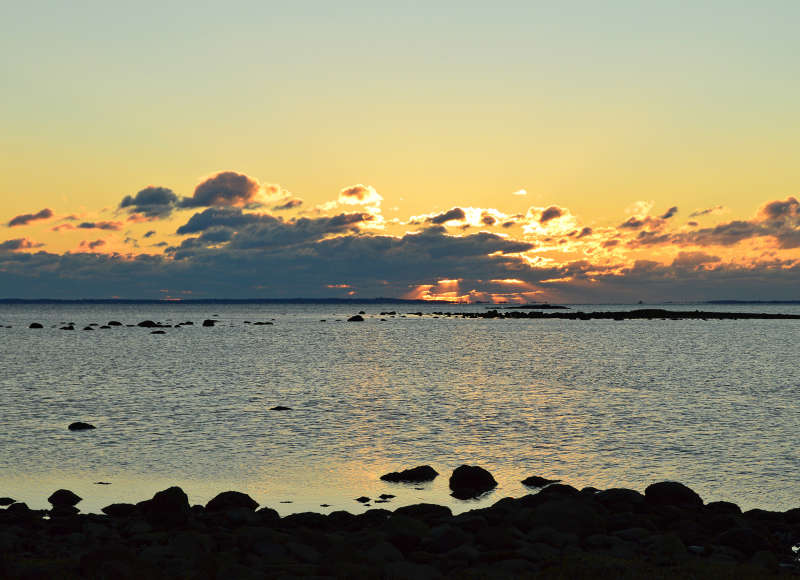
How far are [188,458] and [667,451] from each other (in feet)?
61.1

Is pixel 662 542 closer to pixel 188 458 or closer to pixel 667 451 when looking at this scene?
pixel 667 451

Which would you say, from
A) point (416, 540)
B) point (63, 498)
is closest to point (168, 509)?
point (63, 498)

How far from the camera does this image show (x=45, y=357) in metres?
79.6

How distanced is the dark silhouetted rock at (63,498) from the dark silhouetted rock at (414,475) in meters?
9.67

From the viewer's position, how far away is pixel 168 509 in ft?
65.0

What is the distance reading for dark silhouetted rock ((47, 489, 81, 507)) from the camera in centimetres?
2264

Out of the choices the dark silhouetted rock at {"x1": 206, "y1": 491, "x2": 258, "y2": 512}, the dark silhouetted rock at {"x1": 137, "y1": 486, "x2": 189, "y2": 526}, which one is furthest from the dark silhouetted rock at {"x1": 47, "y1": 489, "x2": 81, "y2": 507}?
the dark silhouetted rock at {"x1": 206, "y1": 491, "x2": 258, "y2": 512}

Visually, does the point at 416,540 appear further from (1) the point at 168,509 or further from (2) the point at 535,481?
(2) the point at 535,481

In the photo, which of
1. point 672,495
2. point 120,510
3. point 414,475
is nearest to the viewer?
point 120,510

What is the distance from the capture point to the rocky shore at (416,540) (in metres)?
14.3

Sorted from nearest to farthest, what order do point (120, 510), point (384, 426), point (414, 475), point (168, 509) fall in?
point (168, 509)
point (120, 510)
point (414, 475)
point (384, 426)

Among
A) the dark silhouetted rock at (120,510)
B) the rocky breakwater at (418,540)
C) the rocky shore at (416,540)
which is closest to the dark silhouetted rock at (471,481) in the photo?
the rocky shore at (416,540)

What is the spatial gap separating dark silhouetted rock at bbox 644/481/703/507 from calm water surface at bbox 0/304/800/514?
2.61 meters

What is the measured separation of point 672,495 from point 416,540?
8609 millimetres
